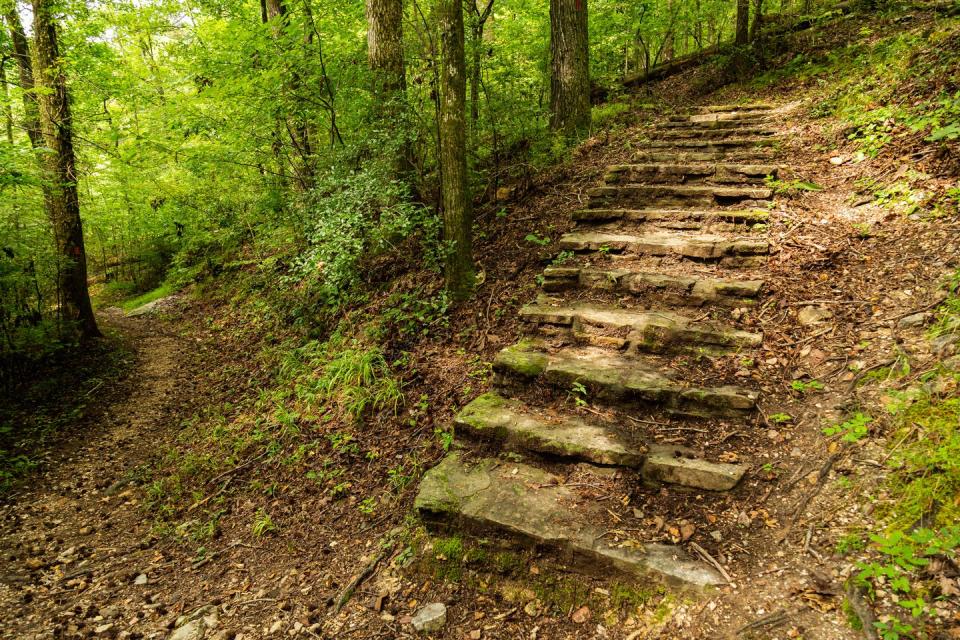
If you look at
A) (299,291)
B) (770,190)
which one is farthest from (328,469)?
(770,190)

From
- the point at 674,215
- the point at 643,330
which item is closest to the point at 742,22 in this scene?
the point at 674,215

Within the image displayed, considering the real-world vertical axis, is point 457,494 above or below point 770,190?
below

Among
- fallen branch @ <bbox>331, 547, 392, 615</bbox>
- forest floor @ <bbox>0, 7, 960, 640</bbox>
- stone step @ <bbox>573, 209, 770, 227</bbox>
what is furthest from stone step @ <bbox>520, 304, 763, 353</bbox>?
fallen branch @ <bbox>331, 547, 392, 615</bbox>

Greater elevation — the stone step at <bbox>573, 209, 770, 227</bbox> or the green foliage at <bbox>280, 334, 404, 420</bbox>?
the stone step at <bbox>573, 209, 770, 227</bbox>

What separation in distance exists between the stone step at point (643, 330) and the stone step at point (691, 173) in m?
2.60

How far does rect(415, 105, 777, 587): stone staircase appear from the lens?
3014mm

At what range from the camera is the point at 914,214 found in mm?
4164

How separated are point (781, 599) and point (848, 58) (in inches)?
371

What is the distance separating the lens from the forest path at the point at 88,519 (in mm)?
3646

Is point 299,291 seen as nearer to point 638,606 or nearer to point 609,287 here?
point 609,287

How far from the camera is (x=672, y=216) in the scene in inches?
217

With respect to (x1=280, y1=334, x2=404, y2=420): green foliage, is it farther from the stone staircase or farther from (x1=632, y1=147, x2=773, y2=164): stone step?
(x1=632, y1=147, x2=773, y2=164): stone step

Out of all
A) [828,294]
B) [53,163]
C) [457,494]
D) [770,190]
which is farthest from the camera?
[53,163]

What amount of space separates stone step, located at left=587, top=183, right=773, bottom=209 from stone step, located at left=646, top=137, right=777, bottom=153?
1353mm
